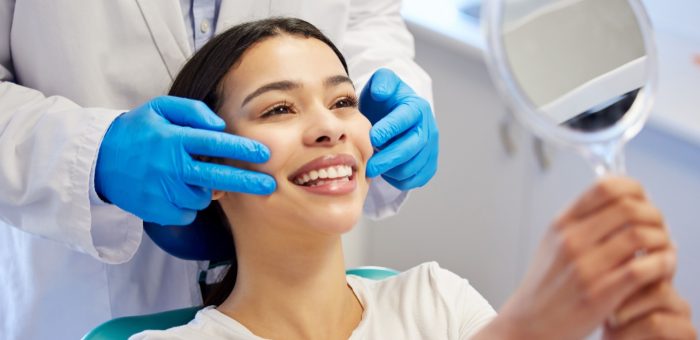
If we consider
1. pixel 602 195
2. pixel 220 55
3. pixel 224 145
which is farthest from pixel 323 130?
pixel 602 195

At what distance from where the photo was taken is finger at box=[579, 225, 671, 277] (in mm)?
844

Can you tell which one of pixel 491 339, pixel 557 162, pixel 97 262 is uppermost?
pixel 491 339

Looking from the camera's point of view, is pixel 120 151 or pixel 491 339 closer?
pixel 491 339

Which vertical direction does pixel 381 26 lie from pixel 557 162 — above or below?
above

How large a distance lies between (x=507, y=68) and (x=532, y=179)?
1.84 m

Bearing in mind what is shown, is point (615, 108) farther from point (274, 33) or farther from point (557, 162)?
point (557, 162)

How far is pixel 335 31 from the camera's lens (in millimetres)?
1928

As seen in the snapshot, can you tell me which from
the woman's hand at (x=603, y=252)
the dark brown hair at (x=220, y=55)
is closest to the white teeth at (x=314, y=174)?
the dark brown hair at (x=220, y=55)

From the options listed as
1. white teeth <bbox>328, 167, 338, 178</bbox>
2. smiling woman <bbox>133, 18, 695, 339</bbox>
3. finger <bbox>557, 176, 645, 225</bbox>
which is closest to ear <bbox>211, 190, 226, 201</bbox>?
smiling woman <bbox>133, 18, 695, 339</bbox>

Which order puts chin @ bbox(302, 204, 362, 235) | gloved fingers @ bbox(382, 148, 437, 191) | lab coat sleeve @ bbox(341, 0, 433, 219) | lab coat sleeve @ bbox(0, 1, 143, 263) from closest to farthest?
1. chin @ bbox(302, 204, 362, 235)
2. lab coat sleeve @ bbox(0, 1, 143, 263)
3. gloved fingers @ bbox(382, 148, 437, 191)
4. lab coat sleeve @ bbox(341, 0, 433, 219)

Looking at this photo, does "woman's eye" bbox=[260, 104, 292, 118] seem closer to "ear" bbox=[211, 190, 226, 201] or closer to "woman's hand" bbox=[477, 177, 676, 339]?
"ear" bbox=[211, 190, 226, 201]

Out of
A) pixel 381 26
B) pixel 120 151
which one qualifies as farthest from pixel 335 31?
pixel 120 151

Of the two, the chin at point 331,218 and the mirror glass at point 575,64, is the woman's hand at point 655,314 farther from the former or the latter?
the chin at point 331,218

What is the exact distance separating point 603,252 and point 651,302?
66mm
